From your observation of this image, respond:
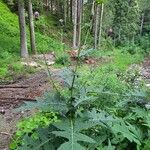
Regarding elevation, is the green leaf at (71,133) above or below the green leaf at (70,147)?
above

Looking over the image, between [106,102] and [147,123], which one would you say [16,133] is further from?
[147,123]

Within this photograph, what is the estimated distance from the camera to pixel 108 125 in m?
4.31

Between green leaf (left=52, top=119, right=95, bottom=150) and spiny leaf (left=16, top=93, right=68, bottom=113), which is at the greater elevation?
spiny leaf (left=16, top=93, right=68, bottom=113)

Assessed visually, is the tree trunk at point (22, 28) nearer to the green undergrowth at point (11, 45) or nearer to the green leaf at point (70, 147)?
the green undergrowth at point (11, 45)

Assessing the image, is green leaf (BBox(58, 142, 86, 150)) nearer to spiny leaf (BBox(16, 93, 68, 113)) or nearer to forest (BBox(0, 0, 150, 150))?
forest (BBox(0, 0, 150, 150))

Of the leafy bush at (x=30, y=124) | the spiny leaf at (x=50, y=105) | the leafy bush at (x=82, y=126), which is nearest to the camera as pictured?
the leafy bush at (x=82, y=126)

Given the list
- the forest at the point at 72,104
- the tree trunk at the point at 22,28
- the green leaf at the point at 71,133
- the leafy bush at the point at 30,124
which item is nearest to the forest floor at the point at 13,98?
the forest at the point at 72,104

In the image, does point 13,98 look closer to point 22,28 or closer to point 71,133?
point 71,133

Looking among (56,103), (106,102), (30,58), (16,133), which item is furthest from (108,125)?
(30,58)

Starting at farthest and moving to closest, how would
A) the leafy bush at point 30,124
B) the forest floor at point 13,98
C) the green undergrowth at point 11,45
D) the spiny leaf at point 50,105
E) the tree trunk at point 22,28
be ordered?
the tree trunk at point 22,28, the green undergrowth at point 11,45, the forest floor at point 13,98, the leafy bush at point 30,124, the spiny leaf at point 50,105

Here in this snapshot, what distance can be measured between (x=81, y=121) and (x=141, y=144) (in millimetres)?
713

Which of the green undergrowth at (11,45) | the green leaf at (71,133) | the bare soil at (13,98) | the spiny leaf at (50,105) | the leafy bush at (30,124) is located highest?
the spiny leaf at (50,105)

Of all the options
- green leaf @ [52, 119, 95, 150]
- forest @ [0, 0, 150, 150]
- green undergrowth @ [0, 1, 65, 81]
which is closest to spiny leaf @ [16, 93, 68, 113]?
forest @ [0, 0, 150, 150]

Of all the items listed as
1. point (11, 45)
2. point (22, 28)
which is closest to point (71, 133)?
point (22, 28)
